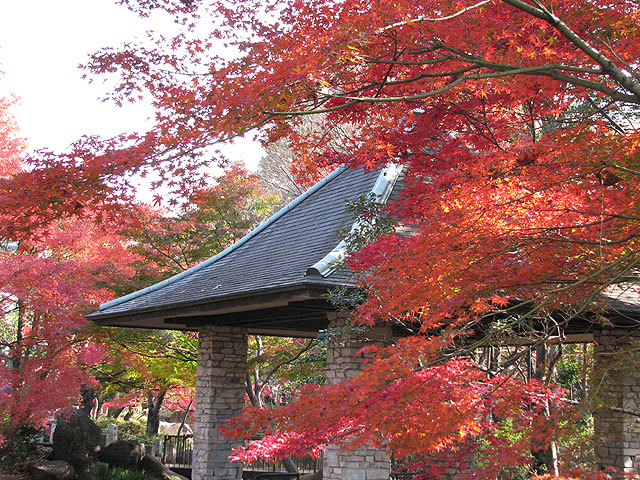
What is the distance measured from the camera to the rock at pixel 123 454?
14.8 metres

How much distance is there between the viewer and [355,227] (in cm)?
767

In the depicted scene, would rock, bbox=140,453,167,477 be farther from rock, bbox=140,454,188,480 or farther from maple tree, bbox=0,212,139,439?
maple tree, bbox=0,212,139,439

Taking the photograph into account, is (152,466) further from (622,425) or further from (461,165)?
(461,165)

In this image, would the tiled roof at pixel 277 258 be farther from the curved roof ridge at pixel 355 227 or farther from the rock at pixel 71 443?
the rock at pixel 71 443

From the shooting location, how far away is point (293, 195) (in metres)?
22.8

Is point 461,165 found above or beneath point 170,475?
above

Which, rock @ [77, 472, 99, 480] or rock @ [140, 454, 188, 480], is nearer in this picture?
rock @ [77, 472, 99, 480]

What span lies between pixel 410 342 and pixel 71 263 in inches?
382

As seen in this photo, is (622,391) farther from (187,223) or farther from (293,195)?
(293,195)

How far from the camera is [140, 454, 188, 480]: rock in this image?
1441 cm

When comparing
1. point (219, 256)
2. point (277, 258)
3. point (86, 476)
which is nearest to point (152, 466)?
point (86, 476)

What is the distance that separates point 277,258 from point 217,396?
2.99 m

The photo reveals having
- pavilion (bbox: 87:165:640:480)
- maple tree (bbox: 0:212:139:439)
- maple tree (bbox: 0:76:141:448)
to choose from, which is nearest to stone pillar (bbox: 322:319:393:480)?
pavilion (bbox: 87:165:640:480)

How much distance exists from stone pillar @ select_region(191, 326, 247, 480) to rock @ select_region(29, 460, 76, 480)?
4986mm
